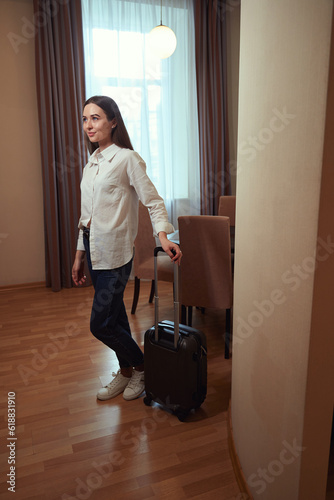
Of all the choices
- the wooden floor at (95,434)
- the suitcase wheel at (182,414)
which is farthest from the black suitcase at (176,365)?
the wooden floor at (95,434)

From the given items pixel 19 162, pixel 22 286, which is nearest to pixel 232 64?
pixel 19 162

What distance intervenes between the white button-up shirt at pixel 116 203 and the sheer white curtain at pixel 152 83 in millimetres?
2345

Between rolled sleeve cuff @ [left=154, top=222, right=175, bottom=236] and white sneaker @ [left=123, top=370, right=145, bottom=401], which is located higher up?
rolled sleeve cuff @ [left=154, top=222, right=175, bottom=236]

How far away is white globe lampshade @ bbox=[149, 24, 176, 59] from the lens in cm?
290

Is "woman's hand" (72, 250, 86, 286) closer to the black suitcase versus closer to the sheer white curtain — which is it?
the black suitcase

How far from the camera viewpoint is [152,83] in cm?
397

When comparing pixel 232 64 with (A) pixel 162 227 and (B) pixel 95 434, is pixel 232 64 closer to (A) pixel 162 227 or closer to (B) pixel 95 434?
(A) pixel 162 227

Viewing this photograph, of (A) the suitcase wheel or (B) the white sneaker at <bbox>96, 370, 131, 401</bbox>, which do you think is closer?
(A) the suitcase wheel

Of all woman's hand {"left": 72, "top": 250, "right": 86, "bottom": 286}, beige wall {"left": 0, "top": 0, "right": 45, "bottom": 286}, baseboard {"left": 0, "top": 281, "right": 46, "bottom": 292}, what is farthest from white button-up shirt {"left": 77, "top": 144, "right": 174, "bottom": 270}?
baseboard {"left": 0, "top": 281, "right": 46, "bottom": 292}

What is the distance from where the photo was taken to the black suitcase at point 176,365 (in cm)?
169

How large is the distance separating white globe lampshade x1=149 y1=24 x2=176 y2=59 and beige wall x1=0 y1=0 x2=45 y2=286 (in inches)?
54.6

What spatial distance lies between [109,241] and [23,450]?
3.09 ft

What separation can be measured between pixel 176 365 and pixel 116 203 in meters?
0.76

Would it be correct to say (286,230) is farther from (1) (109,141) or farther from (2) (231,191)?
(2) (231,191)
